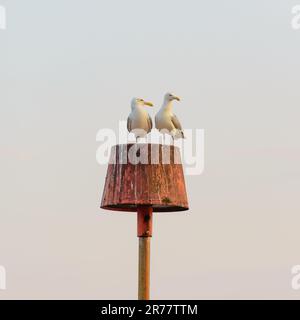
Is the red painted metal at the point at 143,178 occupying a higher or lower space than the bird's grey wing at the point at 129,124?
lower

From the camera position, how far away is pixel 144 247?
72.6 feet

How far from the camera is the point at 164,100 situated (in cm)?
2277

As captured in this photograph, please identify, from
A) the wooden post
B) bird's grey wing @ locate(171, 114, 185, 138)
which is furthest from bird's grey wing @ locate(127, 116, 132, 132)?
the wooden post

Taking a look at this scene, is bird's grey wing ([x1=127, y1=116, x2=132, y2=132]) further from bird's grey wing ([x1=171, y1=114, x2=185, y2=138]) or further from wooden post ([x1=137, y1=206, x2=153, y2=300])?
wooden post ([x1=137, y1=206, x2=153, y2=300])

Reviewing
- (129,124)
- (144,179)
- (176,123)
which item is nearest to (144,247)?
(144,179)

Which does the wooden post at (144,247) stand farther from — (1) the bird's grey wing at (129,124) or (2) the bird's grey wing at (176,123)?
(2) the bird's grey wing at (176,123)

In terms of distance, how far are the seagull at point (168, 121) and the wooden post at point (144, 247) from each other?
1644 millimetres

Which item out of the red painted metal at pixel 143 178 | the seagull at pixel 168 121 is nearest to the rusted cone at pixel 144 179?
the red painted metal at pixel 143 178

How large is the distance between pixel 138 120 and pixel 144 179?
1495mm

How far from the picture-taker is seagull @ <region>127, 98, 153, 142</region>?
22.2m

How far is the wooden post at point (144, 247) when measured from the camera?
2188 centimetres

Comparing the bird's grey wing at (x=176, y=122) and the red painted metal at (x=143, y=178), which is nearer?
the red painted metal at (x=143, y=178)
